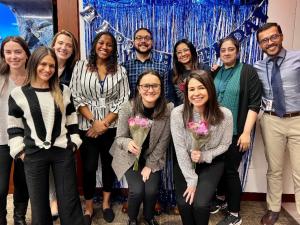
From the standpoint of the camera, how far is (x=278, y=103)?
96.3 inches

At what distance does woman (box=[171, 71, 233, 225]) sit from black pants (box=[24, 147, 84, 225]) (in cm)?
77

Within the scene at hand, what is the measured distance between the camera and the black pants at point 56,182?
2.03 metres

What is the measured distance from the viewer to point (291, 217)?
2807mm

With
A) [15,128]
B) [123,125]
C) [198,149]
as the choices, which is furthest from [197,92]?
[15,128]

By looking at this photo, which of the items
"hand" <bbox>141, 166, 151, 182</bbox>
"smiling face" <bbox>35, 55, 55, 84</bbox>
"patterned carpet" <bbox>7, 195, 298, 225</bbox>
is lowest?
"patterned carpet" <bbox>7, 195, 298, 225</bbox>

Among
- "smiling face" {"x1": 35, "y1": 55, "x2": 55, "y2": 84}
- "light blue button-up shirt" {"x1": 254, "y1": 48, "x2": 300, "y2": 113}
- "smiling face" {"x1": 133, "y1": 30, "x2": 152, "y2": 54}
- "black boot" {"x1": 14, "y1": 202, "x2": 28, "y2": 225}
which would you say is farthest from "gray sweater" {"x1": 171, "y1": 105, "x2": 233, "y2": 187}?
"black boot" {"x1": 14, "y1": 202, "x2": 28, "y2": 225}

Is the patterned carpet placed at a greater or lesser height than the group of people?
lesser

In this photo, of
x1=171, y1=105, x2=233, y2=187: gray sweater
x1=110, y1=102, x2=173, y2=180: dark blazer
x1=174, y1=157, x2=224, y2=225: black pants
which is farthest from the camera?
x1=110, y1=102, x2=173, y2=180: dark blazer

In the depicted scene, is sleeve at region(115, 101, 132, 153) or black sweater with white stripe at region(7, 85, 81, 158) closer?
black sweater with white stripe at region(7, 85, 81, 158)

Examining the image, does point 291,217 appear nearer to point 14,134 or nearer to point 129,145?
point 129,145

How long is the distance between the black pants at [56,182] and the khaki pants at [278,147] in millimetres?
1650

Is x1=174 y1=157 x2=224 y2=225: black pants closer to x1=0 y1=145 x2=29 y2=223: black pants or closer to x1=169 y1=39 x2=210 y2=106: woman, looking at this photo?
x1=169 y1=39 x2=210 y2=106: woman

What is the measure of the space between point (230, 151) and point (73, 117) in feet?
4.34

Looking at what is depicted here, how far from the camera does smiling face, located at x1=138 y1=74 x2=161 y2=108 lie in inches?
88.0
